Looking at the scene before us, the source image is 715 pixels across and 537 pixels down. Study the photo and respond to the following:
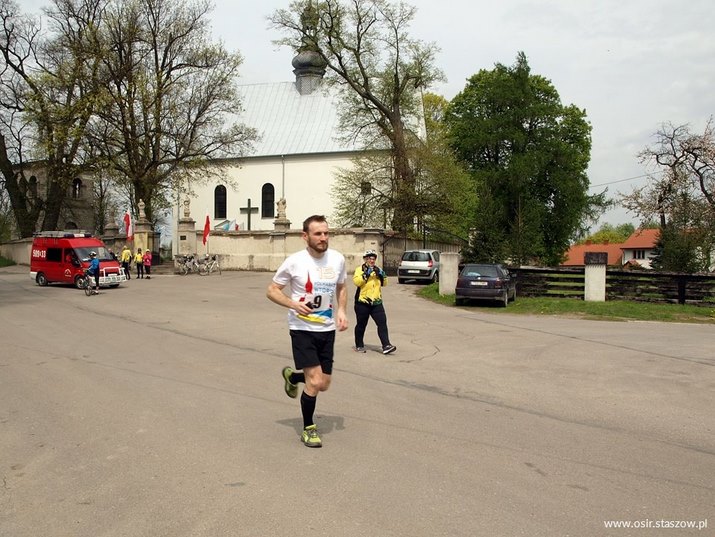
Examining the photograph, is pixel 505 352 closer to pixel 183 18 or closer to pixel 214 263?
pixel 214 263

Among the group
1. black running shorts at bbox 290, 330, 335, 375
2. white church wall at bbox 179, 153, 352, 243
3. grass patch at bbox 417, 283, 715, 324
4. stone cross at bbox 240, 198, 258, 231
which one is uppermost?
white church wall at bbox 179, 153, 352, 243

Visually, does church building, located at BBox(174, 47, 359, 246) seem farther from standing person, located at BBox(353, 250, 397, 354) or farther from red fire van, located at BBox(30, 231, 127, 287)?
Answer: standing person, located at BBox(353, 250, 397, 354)

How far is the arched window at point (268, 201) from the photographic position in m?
57.1

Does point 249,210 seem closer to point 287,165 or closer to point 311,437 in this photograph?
point 287,165

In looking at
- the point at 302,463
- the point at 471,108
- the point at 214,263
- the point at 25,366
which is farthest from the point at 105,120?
the point at 302,463

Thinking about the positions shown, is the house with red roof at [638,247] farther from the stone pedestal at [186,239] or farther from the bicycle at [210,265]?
the bicycle at [210,265]

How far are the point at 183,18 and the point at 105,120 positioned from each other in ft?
26.6

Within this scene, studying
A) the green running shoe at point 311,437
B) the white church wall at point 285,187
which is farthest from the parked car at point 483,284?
the white church wall at point 285,187

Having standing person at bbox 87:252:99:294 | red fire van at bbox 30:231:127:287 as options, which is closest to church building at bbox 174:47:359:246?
red fire van at bbox 30:231:127:287

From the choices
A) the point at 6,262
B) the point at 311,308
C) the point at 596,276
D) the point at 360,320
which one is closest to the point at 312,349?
the point at 311,308

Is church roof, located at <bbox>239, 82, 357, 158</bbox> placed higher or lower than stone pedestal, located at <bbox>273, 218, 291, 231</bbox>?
higher

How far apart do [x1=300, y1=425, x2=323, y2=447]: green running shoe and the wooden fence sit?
19.3 metres

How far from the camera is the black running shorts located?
555 cm

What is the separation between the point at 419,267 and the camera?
29.8 meters
